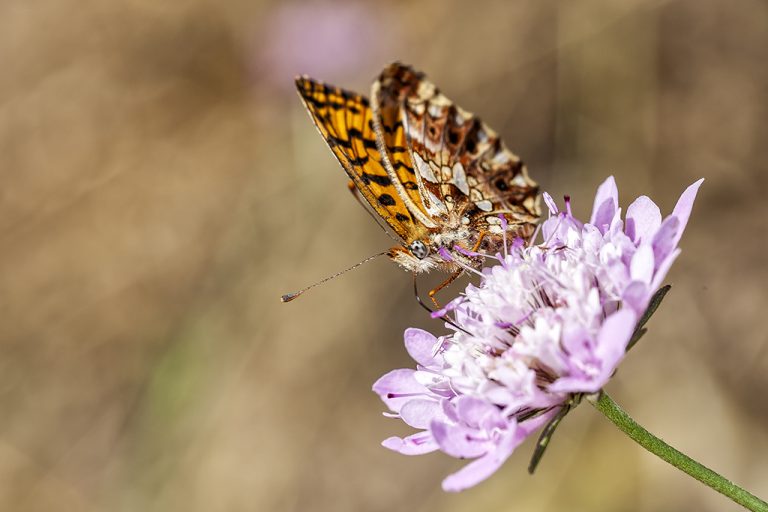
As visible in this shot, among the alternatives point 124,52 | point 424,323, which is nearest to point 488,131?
point 424,323

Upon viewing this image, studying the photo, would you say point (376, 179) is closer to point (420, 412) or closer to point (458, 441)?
point (420, 412)

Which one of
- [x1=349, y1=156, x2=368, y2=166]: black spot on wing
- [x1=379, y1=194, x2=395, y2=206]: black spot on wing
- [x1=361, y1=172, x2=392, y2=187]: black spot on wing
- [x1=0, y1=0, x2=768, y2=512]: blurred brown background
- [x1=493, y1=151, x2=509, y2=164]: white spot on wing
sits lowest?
[x1=0, y1=0, x2=768, y2=512]: blurred brown background

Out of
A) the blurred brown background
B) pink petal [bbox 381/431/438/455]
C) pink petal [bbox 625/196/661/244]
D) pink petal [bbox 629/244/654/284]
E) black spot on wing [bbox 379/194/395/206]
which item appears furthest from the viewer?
the blurred brown background

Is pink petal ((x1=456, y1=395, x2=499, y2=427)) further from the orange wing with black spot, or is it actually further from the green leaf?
the orange wing with black spot

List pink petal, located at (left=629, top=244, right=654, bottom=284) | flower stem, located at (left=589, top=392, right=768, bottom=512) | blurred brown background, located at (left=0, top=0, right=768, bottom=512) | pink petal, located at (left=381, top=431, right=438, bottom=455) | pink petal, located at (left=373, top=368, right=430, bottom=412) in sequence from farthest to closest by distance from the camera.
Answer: blurred brown background, located at (left=0, top=0, right=768, bottom=512) < pink petal, located at (left=373, top=368, right=430, bottom=412) < pink petal, located at (left=381, top=431, right=438, bottom=455) < pink petal, located at (left=629, top=244, right=654, bottom=284) < flower stem, located at (left=589, top=392, right=768, bottom=512)

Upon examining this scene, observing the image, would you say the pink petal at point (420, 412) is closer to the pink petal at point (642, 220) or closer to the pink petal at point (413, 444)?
the pink petal at point (413, 444)

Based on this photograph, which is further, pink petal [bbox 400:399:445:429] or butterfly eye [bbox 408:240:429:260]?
butterfly eye [bbox 408:240:429:260]

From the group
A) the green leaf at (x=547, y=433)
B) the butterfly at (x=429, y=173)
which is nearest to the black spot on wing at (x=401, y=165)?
the butterfly at (x=429, y=173)

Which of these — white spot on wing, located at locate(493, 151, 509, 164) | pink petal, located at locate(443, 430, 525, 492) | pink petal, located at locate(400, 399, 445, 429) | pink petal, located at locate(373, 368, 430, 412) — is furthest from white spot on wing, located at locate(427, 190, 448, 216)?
pink petal, located at locate(443, 430, 525, 492)
